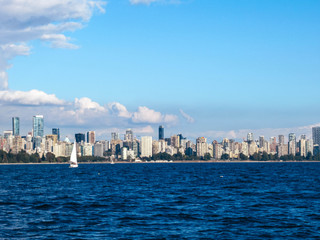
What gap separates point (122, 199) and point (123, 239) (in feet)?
105

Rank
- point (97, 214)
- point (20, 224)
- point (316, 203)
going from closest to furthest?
point (20, 224) < point (97, 214) < point (316, 203)

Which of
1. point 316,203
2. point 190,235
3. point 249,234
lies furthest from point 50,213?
point 316,203

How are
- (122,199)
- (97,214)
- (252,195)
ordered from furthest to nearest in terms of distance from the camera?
(252,195) → (122,199) → (97,214)

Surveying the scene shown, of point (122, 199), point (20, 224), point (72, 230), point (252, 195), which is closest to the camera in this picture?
point (72, 230)

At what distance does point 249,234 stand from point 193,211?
15.2 metres

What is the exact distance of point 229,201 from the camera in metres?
69.0

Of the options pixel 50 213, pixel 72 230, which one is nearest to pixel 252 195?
pixel 50 213

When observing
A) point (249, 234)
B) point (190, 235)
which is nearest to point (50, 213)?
point (190, 235)

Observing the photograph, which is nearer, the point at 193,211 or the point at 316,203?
the point at 193,211

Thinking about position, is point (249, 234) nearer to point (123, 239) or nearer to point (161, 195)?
point (123, 239)

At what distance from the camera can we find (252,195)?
78500mm

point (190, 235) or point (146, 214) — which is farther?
point (146, 214)

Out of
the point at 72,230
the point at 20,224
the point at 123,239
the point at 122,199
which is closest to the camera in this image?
the point at 123,239

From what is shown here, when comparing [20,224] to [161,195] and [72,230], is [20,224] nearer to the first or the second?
[72,230]
